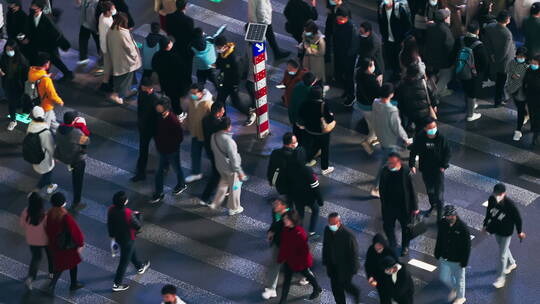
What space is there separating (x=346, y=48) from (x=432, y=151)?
414 centimetres

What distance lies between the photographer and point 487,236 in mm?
21500

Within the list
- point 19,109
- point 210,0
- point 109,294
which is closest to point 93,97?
point 19,109

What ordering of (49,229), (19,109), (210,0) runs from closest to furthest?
1. (49,229)
2. (19,109)
3. (210,0)

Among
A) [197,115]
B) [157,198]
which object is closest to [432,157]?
[197,115]

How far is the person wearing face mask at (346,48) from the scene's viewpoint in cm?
2443

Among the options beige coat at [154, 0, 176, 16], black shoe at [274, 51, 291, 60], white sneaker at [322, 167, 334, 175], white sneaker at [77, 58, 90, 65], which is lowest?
white sneaker at [77, 58, 90, 65]

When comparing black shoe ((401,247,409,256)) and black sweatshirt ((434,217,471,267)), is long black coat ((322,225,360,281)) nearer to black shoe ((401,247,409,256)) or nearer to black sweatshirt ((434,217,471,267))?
black sweatshirt ((434,217,471,267))

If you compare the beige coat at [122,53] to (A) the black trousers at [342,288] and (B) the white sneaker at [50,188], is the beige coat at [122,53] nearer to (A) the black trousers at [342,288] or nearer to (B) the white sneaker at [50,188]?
(B) the white sneaker at [50,188]

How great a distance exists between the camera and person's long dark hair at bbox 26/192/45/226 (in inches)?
775

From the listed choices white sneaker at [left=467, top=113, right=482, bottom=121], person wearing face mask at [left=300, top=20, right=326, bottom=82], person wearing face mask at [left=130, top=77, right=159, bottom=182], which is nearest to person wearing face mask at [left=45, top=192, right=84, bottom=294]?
person wearing face mask at [left=130, top=77, right=159, bottom=182]

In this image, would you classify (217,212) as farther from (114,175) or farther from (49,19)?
(49,19)

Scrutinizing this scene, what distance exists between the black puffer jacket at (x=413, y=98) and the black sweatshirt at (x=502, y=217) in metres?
3.44

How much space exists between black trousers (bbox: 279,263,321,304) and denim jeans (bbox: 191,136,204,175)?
3461 millimetres

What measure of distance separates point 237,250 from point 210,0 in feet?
27.3
